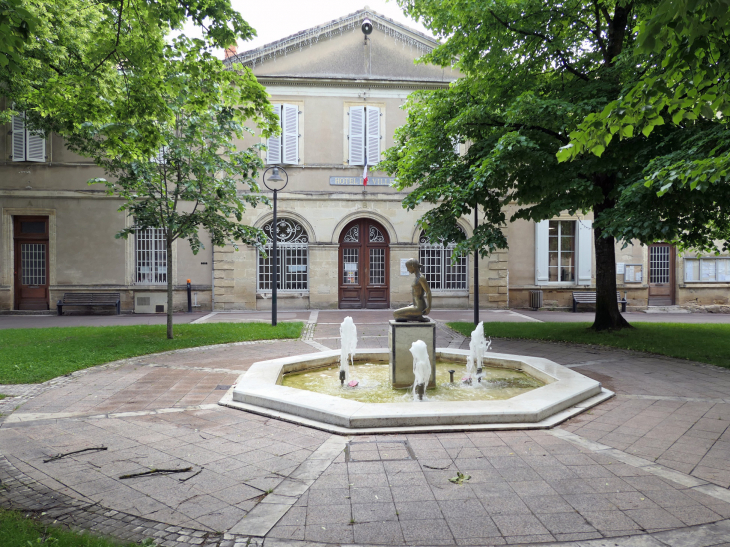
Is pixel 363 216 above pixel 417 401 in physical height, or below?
above

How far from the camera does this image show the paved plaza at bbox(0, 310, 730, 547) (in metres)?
2.94

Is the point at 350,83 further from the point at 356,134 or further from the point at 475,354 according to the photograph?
the point at 475,354

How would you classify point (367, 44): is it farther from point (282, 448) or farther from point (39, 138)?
point (282, 448)

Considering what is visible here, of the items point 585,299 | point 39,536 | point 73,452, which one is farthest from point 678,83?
point 585,299

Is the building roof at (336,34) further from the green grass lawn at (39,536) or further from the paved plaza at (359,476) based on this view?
the green grass lawn at (39,536)

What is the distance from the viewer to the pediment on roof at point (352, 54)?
58.5ft

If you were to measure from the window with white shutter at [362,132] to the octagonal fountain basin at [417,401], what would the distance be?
11.9 m

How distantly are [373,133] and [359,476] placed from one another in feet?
53.3

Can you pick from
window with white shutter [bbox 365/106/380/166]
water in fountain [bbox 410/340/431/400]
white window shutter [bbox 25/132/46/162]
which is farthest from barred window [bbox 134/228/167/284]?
water in fountain [bbox 410/340/431/400]

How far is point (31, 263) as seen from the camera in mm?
17516

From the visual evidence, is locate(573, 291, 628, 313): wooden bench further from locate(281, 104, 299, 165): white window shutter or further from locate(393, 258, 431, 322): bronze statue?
locate(393, 258, 431, 322): bronze statue

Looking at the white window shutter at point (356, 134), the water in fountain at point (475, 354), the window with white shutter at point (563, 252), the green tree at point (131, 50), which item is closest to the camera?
the green tree at point (131, 50)

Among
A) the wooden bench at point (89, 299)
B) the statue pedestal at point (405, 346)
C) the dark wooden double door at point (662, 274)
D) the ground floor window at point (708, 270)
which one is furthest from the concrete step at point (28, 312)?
the ground floor window at point (708, 270)

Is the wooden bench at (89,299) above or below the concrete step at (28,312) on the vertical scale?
above
